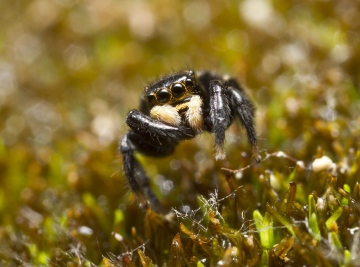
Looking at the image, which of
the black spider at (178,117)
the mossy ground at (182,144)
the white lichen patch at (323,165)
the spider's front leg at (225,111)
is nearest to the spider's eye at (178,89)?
the black spider at (178,117)

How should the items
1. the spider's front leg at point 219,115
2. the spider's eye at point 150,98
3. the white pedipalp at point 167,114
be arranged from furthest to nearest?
1. the spider's eye at point 150,98
2. the white pedipalp at point 167,114
3. the spider's front leg at point 219,115

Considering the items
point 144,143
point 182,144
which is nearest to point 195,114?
point 144,143

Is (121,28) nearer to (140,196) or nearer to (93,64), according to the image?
(93,64)

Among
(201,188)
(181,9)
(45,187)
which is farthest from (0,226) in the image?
(181,9)

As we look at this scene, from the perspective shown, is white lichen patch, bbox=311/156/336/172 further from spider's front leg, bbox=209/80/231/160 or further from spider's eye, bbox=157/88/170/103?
spider's eye, bbox=157/88/170/103

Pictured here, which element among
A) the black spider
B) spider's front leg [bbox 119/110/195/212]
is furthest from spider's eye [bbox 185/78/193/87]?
spider's front leg [bbox 119/110/195/212]

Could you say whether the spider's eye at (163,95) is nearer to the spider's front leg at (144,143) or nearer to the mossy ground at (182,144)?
the spider's front leg at (144,143)

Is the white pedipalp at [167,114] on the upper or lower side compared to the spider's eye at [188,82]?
lower
